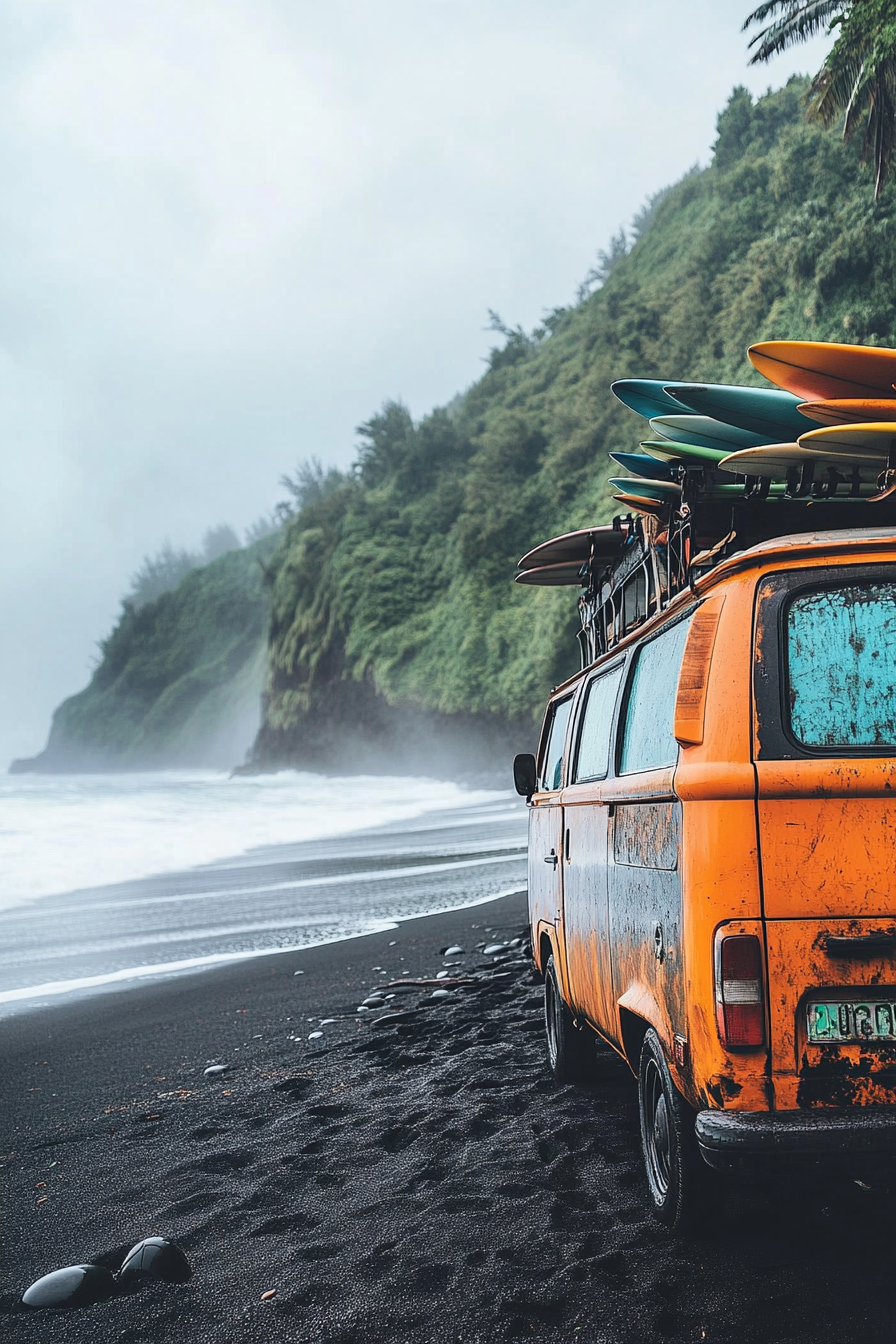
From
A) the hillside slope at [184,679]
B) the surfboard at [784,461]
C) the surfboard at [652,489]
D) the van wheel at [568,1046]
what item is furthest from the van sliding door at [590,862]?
the hillside slope at [184,679]

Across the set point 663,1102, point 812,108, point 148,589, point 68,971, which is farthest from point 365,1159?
point 148,589

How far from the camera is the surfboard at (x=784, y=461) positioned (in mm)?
3027

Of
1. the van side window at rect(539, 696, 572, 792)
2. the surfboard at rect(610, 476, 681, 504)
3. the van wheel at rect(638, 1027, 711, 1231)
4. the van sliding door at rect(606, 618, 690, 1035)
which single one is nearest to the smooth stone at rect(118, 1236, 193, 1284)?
the van wheel at rect(638, 1027, 711, 1231)

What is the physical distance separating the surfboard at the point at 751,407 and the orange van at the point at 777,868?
939 mm

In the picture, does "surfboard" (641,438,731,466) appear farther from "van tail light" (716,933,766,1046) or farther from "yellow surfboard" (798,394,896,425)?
"van tail light" (716,933,766,1046)

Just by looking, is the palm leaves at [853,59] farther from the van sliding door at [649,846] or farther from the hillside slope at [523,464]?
the van sliding door at [649,846]

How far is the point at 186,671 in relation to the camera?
9138 cm

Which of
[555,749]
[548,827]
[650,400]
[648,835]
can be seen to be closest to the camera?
[648,835]

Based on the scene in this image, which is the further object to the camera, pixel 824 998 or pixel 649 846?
pixel 649 846

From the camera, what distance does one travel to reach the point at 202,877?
14336 millimetres

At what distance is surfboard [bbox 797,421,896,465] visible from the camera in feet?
9.28

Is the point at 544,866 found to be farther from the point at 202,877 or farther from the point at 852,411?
the point at 202,877

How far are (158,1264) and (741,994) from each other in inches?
78.3

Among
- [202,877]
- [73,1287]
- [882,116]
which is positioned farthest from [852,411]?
[882,116]
